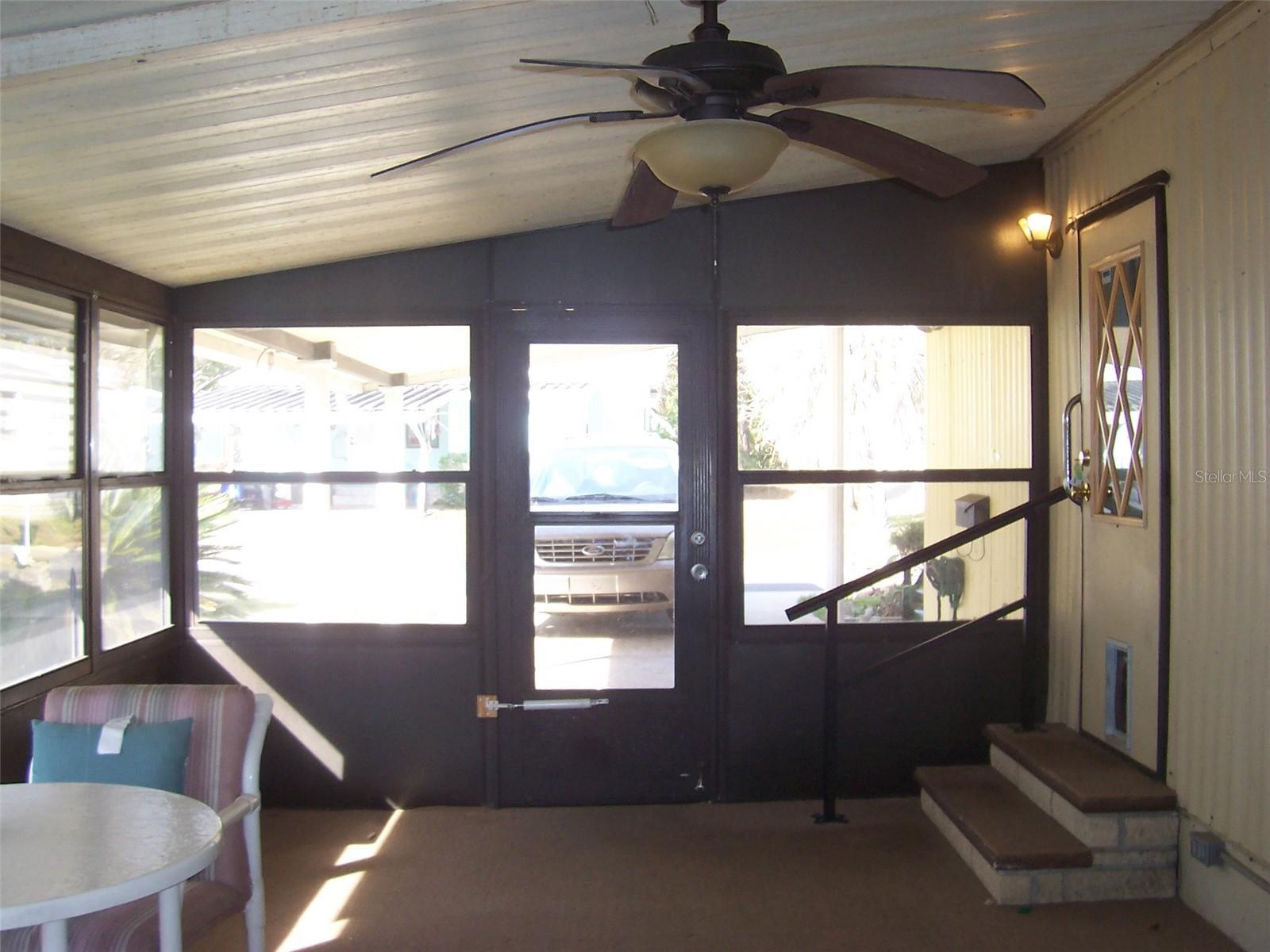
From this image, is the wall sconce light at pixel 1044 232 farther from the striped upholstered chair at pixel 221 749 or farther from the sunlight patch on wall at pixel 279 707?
the sunlight patch on wall at pixel 279 707

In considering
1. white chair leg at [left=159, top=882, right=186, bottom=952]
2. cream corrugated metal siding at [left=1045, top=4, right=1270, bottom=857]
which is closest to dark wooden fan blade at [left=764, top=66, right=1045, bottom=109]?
cream corrugated metal siding at [left=1045, top=4, right=1270, bottom=857]

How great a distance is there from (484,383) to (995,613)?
231cm

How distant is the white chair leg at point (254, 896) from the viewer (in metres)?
2.50

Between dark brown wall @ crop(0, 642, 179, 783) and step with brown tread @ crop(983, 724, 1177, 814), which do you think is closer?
dark brown wall @ crop(0, 642, 179, 783)

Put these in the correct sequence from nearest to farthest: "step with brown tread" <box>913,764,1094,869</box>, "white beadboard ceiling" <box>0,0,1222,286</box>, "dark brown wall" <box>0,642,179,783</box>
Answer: "white beadboard ceiling" <box>0,0,1222,286</box> < "dark brown wall" <box>0,642,179,783</box> < "step with brown tread" <box>913,764,1094,869</box>

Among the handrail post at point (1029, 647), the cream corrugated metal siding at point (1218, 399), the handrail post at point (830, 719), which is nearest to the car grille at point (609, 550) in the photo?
the handrail post at point (830, 719)

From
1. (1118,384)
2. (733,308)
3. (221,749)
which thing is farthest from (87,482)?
(1118,384)

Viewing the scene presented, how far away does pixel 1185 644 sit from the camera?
3115mm

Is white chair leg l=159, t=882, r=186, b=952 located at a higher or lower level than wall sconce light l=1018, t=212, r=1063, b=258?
lower

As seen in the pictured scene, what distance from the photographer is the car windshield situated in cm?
407

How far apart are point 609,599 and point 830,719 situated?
100 cm

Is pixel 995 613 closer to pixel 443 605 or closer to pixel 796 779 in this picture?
pixel 796 779

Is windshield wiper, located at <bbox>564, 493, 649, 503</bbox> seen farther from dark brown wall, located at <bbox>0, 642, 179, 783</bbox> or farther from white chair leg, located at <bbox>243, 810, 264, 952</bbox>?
white chair leg, located at <bbox>243, 810, 264, 952</bbox>

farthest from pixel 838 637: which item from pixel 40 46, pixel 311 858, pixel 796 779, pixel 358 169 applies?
pixel 40 46
